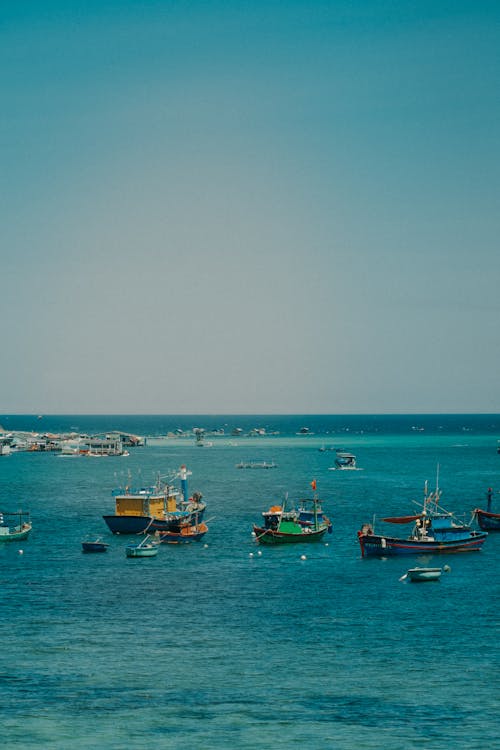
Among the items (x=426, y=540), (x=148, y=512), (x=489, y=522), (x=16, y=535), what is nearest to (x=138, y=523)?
(x=148, y=512)

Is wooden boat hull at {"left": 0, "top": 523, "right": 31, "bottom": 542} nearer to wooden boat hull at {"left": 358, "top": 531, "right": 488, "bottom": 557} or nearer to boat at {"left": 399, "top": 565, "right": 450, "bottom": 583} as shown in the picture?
wooden boat hull at {"left": 358, "top": 531, "right": 488, "bottom": 557}

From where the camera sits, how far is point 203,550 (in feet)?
294

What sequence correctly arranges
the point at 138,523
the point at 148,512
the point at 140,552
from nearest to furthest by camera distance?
the point at 140,552, the point at 138,523, the point at 148,512

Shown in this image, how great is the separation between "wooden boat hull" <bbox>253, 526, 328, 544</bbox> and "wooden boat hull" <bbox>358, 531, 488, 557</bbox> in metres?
9.19

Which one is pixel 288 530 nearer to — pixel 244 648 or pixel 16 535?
pixel 16 535

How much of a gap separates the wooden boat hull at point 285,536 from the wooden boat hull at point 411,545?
919cm

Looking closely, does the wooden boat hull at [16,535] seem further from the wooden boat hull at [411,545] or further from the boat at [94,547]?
the wooden boat hull at [411,545]

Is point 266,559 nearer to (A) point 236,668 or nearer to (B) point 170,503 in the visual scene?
Result: (B) point 170,503

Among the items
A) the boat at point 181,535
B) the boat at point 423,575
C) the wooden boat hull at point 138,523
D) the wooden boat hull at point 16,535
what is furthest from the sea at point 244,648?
the wooden boat hull at point 138,523

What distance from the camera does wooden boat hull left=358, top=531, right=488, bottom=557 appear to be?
277ft

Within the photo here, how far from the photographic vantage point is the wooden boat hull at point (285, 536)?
307 feet

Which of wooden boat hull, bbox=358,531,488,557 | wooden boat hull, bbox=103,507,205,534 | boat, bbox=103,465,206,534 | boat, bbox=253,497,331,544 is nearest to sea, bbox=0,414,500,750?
wooden boat hull, bbox=358,531,488,557

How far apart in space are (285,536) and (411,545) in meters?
14.2

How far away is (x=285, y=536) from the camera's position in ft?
308
